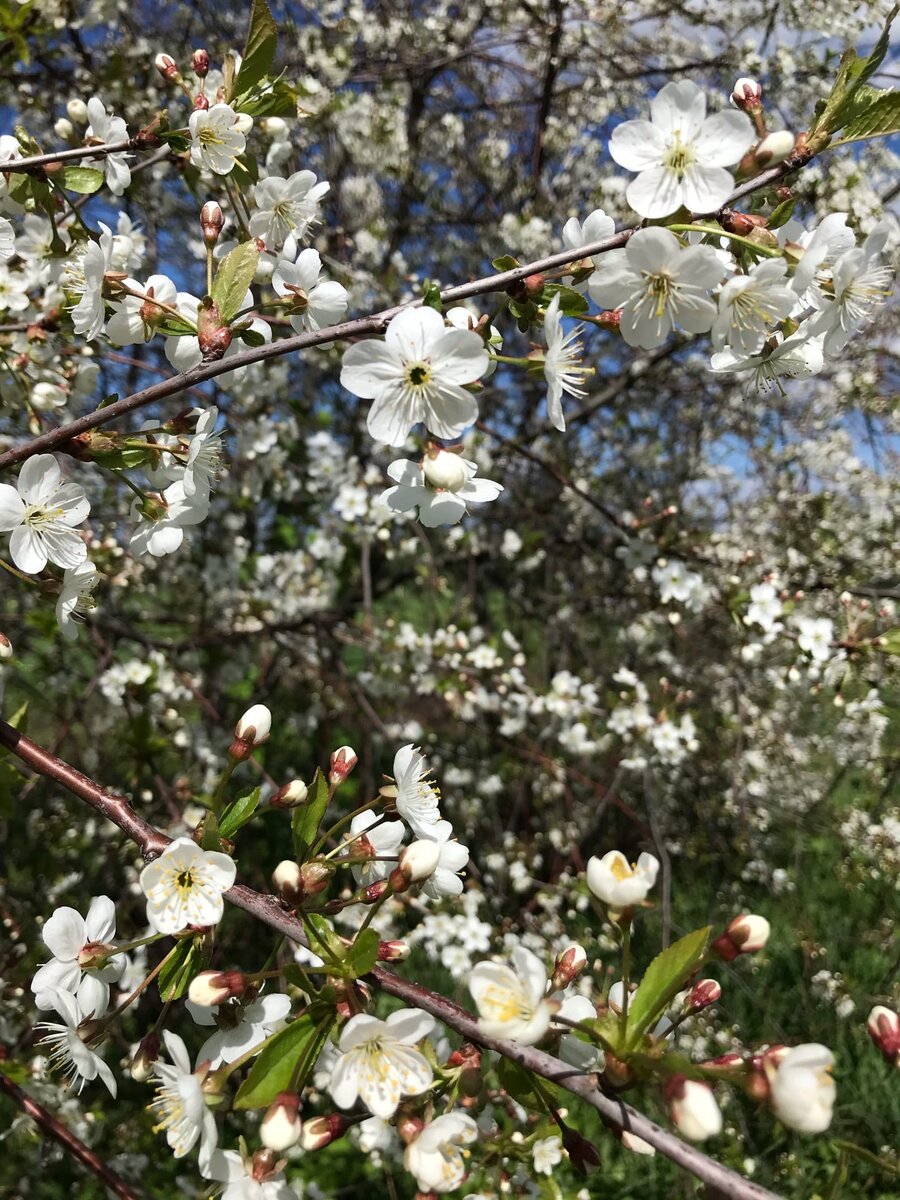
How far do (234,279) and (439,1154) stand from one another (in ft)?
→ 3.64

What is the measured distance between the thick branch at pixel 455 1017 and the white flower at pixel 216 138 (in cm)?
101

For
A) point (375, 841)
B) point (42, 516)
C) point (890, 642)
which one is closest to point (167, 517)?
point (42, 516)

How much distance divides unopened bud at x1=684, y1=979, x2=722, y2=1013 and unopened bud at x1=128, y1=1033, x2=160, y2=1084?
66 centimetres

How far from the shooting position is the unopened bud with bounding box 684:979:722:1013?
921mm

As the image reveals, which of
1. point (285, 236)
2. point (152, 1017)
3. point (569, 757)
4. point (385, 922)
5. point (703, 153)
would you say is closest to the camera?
point (703, 153)

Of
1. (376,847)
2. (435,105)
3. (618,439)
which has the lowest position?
(618,439)

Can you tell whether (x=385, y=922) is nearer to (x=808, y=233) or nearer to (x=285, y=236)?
(x=285, y=236)

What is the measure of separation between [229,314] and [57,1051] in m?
1.20

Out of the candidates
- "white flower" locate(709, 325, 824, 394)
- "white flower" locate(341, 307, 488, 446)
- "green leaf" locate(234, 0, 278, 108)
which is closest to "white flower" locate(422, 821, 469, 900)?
"white flower" locate(341, 307, 488, 446)

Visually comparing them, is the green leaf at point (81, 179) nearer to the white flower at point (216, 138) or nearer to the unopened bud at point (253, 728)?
the white flower at point (216, 138)

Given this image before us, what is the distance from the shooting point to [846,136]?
1036 millimetres

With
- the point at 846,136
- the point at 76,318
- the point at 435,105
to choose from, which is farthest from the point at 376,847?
the point at 435,105

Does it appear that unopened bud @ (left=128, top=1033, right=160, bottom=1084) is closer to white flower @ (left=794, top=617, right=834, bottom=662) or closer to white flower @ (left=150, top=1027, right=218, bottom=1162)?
white flower @ (left=150, top=1027, right=218, bottom=1162)

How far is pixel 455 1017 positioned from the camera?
0.88 metres
